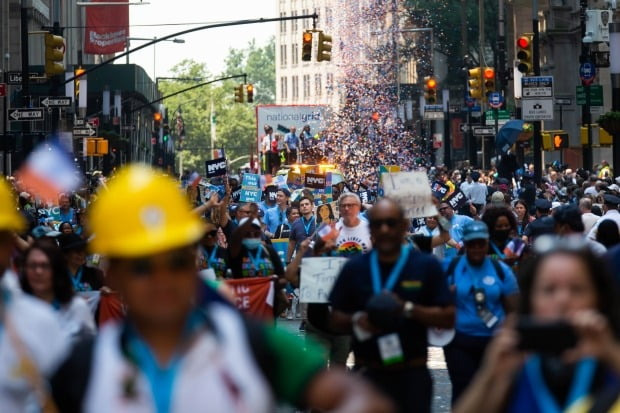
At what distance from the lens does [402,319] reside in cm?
800

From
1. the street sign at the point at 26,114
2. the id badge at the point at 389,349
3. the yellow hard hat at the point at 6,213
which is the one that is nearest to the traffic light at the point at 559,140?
the street sign at the point at 26,114

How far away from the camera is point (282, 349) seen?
379 centimetres

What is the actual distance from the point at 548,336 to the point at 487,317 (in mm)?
6174

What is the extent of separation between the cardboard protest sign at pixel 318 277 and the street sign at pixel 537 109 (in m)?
21.8

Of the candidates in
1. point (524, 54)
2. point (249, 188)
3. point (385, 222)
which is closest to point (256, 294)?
point (385, 222)

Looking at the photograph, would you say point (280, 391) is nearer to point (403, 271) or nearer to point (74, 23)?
point (403, 271)

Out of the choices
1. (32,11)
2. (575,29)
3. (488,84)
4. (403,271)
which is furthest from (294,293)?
(575,29)

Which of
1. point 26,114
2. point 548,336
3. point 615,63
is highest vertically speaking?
point 615,63

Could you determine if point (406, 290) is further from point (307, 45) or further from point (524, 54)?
point (307, 45)

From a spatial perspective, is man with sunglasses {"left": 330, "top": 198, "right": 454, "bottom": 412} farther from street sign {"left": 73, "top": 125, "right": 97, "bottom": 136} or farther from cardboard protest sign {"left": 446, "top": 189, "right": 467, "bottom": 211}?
street sign {"left": 73, "top": 125, "right": 97, "bottom": 136}

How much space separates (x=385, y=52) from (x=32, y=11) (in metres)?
34.7

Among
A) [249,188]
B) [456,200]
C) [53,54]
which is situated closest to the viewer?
[456,200]

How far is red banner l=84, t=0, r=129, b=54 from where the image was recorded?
60.9 metres

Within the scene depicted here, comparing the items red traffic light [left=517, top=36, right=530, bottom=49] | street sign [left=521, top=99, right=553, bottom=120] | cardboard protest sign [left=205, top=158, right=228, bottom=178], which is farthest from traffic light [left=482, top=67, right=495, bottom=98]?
cardboard protest sign [left=205, top=158, right=228, bottom=178]
